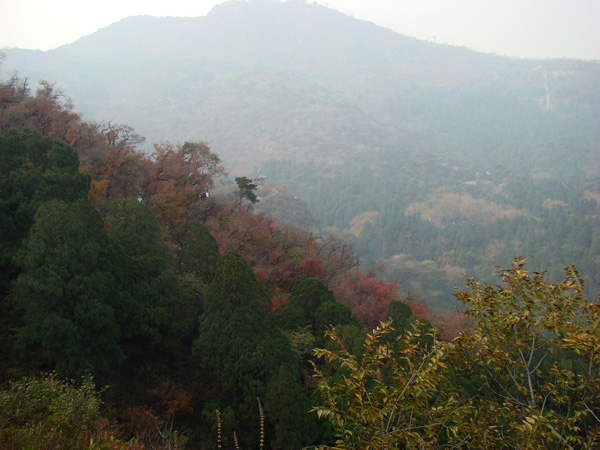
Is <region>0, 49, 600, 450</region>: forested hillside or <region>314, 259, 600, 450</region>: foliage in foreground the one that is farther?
<region>0, 49, 600, 450</region>: forested hillside

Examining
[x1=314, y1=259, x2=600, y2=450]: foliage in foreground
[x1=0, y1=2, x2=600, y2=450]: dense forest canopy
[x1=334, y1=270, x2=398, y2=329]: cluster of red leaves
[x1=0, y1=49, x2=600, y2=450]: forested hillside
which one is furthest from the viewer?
[x1=334, y1=270, x2=398, y2=329]: cluster of red leaves

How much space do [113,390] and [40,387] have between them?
23.4ft

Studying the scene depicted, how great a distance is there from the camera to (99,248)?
59.0 ft

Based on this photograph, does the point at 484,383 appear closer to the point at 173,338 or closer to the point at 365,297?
the point at 173,338

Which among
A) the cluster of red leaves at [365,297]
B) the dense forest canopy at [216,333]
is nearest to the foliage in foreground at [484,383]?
the dense forest canopy at [216,333]

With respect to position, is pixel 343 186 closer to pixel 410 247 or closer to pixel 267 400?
pixel 410 247

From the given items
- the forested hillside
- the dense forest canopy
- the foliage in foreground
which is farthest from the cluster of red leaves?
the foliage in foreground

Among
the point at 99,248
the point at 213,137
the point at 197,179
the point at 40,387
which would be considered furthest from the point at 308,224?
the point at 213,137

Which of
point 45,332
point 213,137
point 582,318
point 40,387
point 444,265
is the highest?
point 582,318

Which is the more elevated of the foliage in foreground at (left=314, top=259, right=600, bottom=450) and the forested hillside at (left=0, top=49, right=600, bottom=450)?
the foliage in foreground at (left=314, top=259, right=600, bottom=450)

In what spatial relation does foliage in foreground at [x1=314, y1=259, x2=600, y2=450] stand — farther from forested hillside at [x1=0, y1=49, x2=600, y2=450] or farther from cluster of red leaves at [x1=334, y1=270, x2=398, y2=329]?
cluster of red leaves at [x1=334, y1=270, x2=398, y2=329]

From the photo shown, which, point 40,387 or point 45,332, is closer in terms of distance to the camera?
point 40,387

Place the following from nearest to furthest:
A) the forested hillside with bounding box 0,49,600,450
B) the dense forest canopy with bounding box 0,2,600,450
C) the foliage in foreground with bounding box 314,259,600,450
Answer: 1. the foliage in foreground with bounding box 314,259,600,450
2. the dense forest canopy with bounding box 0,2,600,450
3. the forested hillside with bounding box 0,49,600,450

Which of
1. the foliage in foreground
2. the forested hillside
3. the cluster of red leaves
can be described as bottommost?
the cluster of red leaves
